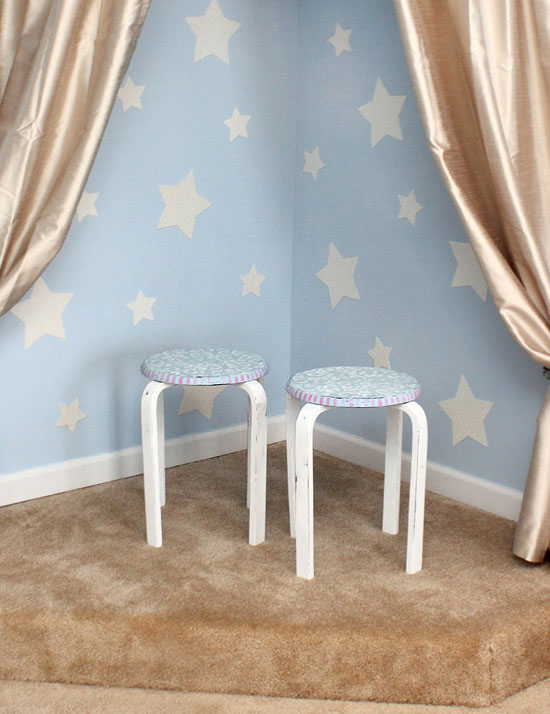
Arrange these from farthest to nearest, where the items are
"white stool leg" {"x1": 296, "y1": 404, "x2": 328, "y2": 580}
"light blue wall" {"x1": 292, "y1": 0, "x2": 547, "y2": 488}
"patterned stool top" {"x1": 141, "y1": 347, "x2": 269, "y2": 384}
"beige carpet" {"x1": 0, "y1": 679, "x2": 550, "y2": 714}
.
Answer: "light blue wall" {"x1": 292, "y1": 0, "x2": 547, "y2": 488}
"patterned stool top" {"x1": 141, "y1": 347, "x2": 269, "y2": 384}
"white stool leg" {"x1": 296, "y1": 404, "x2": 328, "y2": 580}
"beige carpet" {"x1": 0, "y1": 679, "x2": 550, "y2": 714}

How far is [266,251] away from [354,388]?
98 cm

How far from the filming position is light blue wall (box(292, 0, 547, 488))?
2.16 meters

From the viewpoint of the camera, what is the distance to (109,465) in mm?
2395

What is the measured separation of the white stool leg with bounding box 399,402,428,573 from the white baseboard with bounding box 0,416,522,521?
447mm

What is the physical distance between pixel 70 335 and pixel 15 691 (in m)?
1.01

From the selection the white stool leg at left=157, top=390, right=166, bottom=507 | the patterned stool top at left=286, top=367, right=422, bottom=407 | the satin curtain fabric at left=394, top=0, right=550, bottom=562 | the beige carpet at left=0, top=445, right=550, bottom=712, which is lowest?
the beige carpet at left=0, top=445, right=550, bottom=712

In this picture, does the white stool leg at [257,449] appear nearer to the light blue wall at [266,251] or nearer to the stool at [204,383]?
the stool at [204,383]

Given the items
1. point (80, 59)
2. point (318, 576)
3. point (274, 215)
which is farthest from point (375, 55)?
point (318, 576)

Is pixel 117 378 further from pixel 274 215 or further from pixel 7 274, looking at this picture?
pixel 274 215

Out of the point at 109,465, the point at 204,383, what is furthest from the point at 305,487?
the point at 109,465

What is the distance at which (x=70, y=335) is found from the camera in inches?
89.0

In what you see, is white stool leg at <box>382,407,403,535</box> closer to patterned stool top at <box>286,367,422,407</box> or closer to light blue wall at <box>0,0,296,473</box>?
patterned stool top at <box>286,367,422,407</box>

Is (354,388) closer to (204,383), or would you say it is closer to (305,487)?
(305,487)

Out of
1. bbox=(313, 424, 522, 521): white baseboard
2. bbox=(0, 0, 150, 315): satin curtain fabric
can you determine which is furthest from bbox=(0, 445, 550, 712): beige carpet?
bbox=(0, 0, 150, 315): satin curtain fabric
